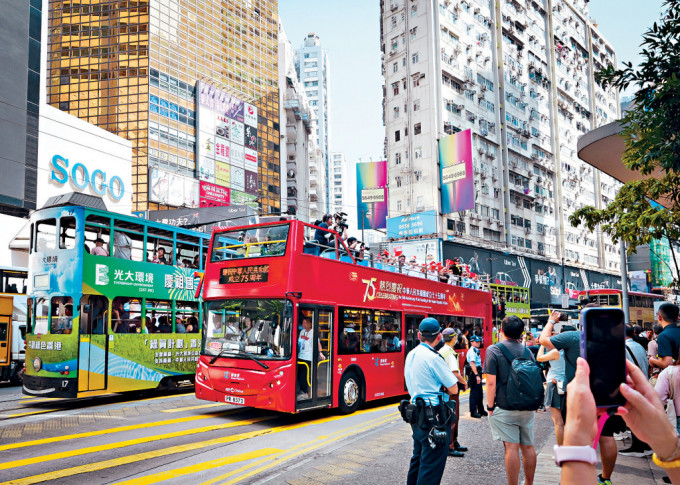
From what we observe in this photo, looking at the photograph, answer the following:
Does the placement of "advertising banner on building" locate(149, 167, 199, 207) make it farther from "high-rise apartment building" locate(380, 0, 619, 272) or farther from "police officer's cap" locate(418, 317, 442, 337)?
"police officer's cap" locate(418, 317, 442, 337)

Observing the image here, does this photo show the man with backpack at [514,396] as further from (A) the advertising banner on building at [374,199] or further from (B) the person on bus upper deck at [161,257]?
(A) the advertising banner on building at [374,199]

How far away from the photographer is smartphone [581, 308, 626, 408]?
5.48ft

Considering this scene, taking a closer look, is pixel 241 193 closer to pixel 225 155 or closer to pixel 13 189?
pixel 225 155

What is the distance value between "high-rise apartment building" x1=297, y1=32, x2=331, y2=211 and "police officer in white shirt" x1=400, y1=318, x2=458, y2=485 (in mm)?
148503

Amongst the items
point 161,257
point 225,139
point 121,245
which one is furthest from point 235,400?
point 225,139

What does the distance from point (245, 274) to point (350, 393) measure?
11.1 ft

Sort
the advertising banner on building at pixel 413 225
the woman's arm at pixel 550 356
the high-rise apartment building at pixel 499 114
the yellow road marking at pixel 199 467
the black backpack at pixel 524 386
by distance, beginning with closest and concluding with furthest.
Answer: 1. the black backpack at pixel 524 386
2. the woman's arm at pixel 550 356
3. the yellow road marking at pixel 199 467
4. the advertising banner on building at pixel 413 225
5. the high-rise apartment building at pixel 499 114

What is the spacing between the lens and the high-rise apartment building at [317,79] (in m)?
154

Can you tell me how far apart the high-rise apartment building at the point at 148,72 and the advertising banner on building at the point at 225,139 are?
71 cm

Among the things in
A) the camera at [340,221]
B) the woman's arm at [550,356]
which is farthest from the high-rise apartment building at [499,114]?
the woman's arm at [550,356]

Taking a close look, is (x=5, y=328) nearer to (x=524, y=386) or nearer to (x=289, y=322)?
(x=289, y=322)

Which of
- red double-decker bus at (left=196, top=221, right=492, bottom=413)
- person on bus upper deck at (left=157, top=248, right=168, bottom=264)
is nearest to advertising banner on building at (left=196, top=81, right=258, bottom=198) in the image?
person on bus upper deck at (left=157, top=248, right=168, bottom=264)

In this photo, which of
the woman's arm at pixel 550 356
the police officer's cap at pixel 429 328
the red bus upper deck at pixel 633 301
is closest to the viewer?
the police officer's cap at pixel 429 328

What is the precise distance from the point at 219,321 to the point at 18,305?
31.5ft
